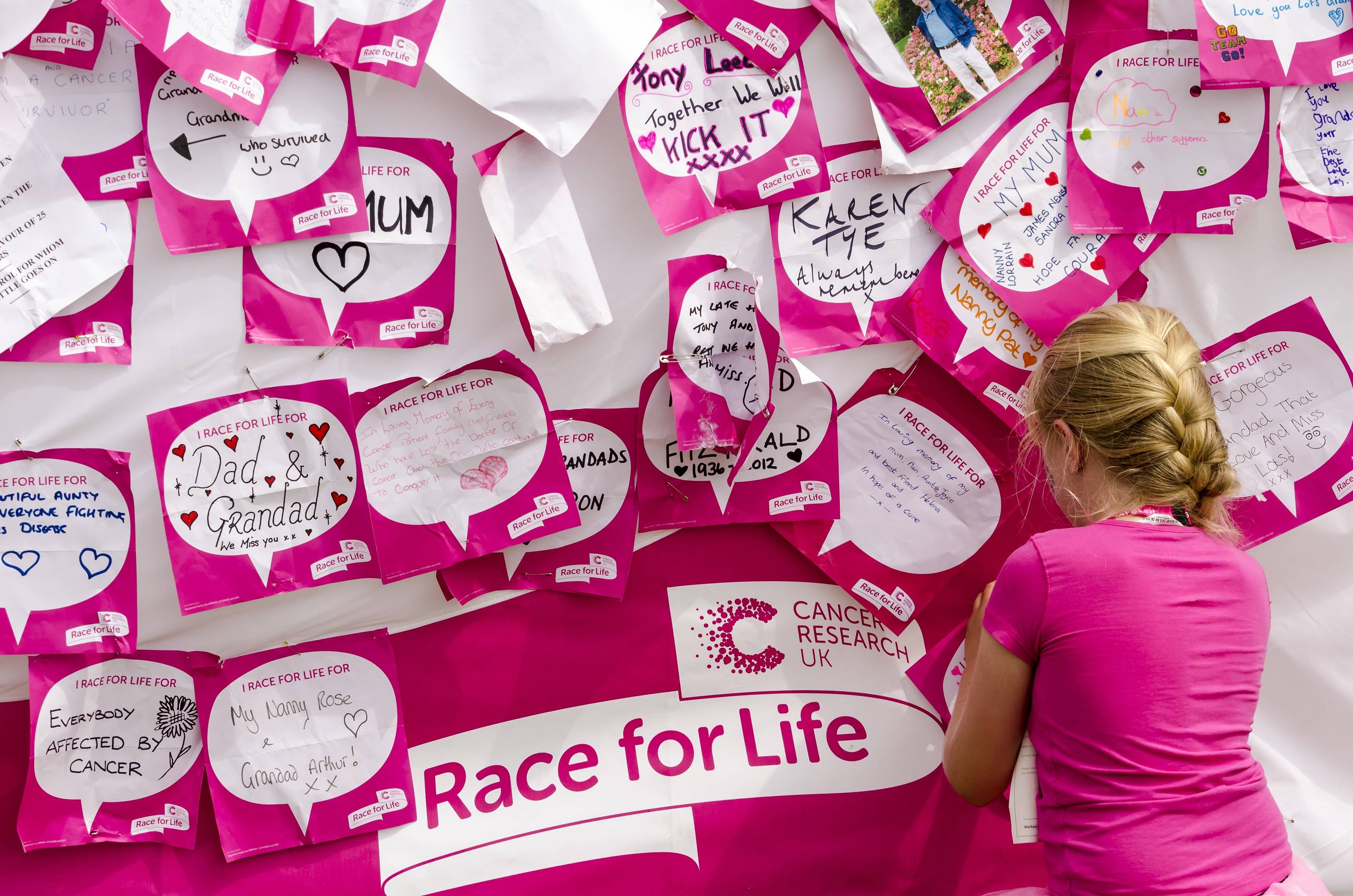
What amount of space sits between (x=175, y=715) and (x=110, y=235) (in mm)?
684

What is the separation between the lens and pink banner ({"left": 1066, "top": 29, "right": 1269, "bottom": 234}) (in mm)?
1396

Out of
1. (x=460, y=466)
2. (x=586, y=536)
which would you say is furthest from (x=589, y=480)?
(x=460, y=466)

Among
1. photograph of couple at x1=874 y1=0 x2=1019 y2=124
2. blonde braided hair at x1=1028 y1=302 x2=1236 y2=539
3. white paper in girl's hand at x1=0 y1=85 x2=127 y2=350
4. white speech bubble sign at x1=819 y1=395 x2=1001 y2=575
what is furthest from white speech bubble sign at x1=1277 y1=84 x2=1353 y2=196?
white paper in girl's hand at x1=0 y1=85 x2=127 y2=350

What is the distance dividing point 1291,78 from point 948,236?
54 cm

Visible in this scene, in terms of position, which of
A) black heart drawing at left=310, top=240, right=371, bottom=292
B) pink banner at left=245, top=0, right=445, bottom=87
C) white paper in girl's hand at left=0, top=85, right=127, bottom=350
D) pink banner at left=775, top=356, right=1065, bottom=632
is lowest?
pink banner at left=775, top=356, right=1065, bottom=632

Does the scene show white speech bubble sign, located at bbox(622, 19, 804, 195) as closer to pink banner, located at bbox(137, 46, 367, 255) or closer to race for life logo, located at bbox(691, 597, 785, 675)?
pink banner, located at bbox(137, 46, 367, 255)

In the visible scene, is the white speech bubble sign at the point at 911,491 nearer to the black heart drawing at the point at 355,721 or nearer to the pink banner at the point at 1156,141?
the pink banner at the point at 1156,141

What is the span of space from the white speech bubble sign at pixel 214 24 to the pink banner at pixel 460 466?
1.53 feet

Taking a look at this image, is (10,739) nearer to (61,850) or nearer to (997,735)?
→ (61,850)

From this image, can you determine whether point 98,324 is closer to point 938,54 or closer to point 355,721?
point 355,721

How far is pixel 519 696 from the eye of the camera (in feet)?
4.83

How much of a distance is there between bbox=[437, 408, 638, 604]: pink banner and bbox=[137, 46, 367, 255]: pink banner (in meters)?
0.43

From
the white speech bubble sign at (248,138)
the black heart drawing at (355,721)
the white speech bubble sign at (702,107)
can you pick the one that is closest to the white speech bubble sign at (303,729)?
the black heart drawing at (355,721)

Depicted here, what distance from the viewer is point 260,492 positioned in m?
1.35
